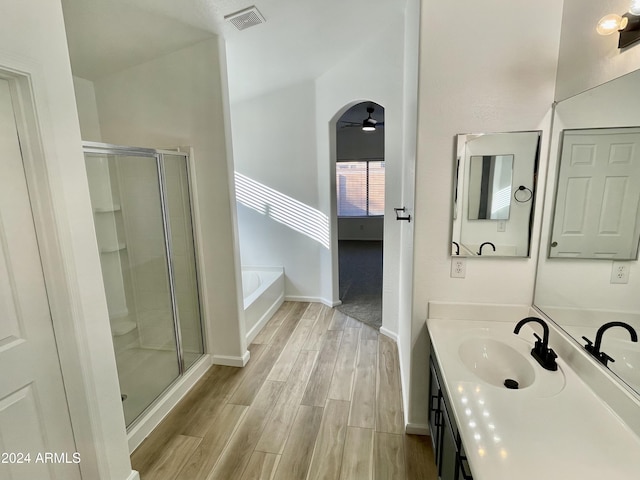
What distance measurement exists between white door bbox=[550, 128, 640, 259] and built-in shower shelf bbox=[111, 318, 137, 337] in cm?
282

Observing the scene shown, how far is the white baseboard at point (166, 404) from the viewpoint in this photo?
6.79 feet

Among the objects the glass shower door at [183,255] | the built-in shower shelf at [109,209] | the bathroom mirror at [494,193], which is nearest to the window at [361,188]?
the glass shower door at [183,255]

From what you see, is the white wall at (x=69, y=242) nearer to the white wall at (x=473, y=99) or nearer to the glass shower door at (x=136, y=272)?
the glass shower door at (x=136, y=272)

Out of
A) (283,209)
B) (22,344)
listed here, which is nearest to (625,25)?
(22,344)

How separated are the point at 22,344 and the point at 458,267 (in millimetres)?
2120

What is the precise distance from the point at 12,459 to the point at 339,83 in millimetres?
3755

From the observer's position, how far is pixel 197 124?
8.42 feet

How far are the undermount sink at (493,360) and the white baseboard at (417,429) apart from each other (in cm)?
69

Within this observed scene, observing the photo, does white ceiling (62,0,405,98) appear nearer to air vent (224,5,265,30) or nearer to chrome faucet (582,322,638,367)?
air vent (224,5,265,30)

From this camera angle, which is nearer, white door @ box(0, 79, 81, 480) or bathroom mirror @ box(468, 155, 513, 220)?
white door @ box(0, 79, 81, 480)

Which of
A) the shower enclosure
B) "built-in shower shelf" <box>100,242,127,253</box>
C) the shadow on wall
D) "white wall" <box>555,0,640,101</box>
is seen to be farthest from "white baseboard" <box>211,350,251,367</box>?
"white wall" <box>555,0,640,101</box>

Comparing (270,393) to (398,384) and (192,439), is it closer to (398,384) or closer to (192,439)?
(192,439)

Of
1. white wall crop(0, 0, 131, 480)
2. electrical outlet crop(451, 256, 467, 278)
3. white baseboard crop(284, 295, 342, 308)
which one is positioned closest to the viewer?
white wall crop(0, 0, 131, 480)

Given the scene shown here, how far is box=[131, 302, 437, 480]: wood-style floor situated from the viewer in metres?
1.87
